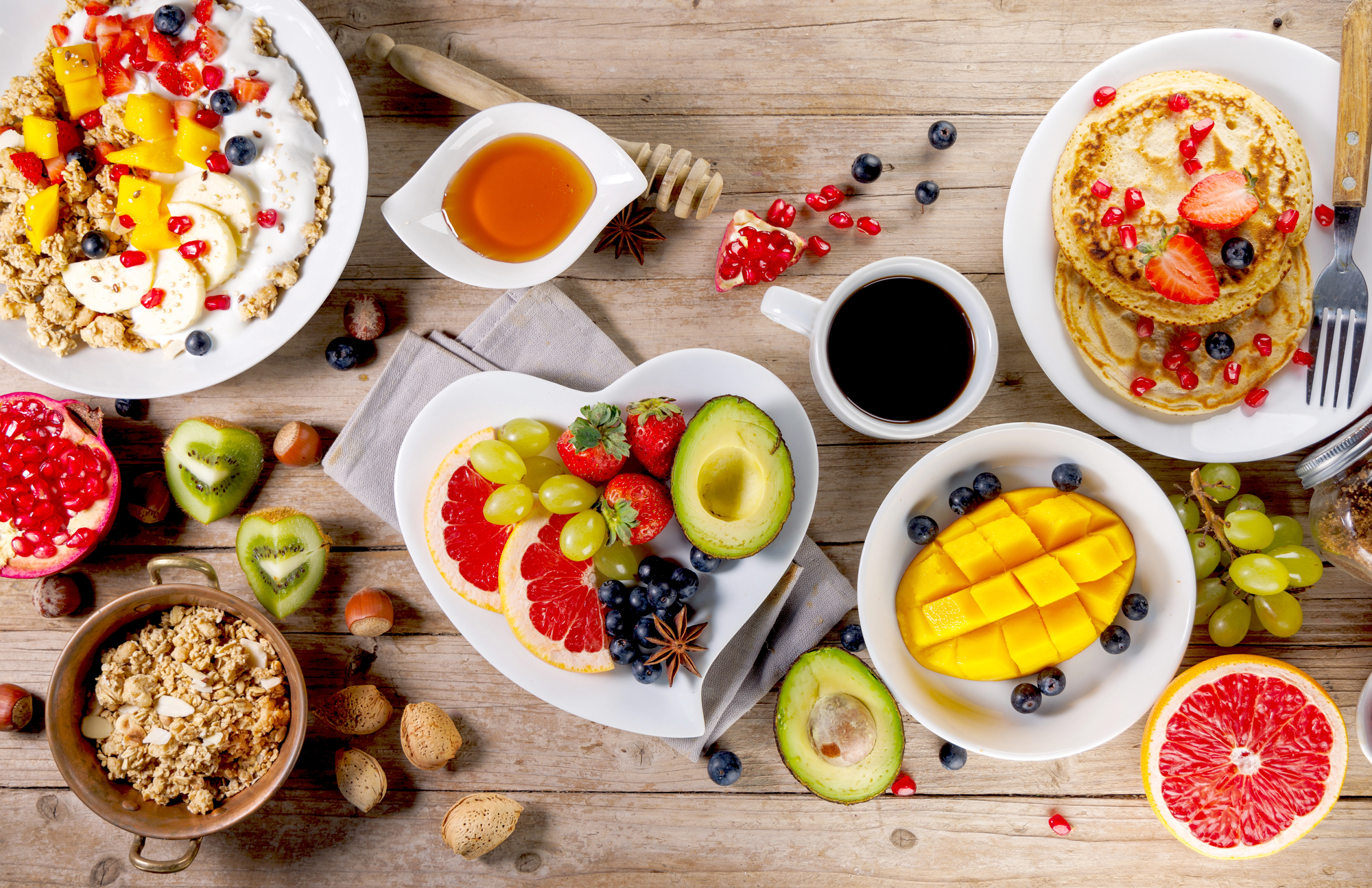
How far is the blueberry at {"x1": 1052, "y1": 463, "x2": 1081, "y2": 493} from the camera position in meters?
1.59

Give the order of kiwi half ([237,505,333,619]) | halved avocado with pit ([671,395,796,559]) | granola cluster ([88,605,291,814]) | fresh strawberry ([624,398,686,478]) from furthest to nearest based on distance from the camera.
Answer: kiwi half ([237,505,333,619]), granola cluster ([88,605,291,814]), fresh strawberry ([624,398,686,478]), halved avocado with pit ([671,395,796,559])

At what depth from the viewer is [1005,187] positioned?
1798 mm

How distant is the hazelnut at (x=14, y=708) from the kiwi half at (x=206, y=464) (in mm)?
625

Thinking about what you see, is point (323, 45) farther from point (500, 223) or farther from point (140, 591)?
point (140, 591)

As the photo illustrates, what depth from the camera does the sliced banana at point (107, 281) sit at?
64.1 inches

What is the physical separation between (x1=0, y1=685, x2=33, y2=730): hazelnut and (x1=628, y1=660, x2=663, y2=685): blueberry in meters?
1.48

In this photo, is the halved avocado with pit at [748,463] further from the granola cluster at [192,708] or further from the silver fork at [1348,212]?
the silver fork at [1348,212]

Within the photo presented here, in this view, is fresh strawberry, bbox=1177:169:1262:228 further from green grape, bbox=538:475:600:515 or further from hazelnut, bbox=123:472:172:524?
hazelnut, bbox=123:472:172:524

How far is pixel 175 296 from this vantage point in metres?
1.62

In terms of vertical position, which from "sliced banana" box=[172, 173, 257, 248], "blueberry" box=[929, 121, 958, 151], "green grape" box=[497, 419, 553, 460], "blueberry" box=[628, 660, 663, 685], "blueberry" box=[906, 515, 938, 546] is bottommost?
"blueberry" box=[628, 660, 663, 685]

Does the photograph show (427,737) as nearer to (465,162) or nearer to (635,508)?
(635,508)

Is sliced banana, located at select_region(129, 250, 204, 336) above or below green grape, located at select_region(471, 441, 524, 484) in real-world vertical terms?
above

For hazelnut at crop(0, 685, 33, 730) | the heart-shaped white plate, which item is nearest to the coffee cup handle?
the heart-shaped white plate

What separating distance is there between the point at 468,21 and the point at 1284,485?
2.21 meters
